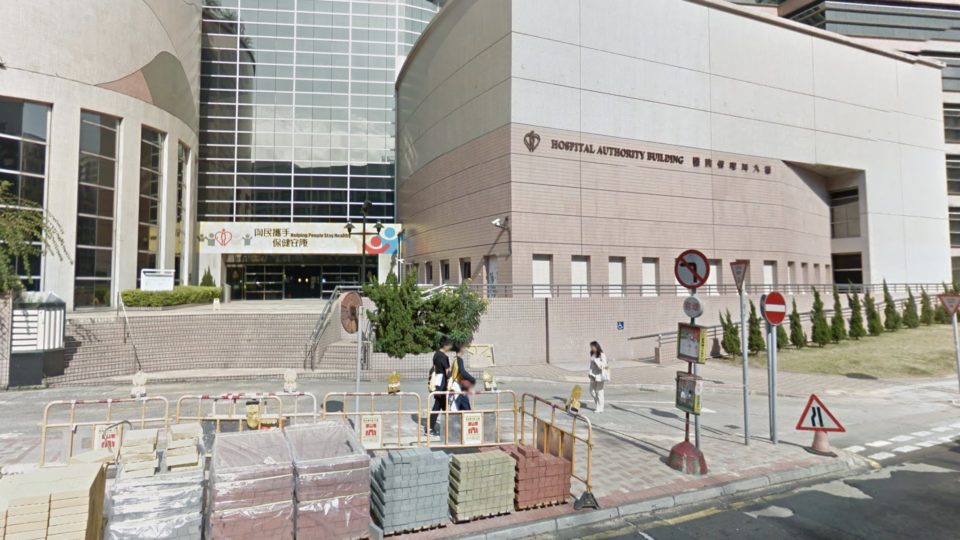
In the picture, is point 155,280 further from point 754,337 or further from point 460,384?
point 754,337

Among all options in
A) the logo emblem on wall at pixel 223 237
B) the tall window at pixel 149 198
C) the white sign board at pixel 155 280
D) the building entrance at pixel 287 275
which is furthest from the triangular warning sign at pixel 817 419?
the logo emblem on wall at pixel 223 237

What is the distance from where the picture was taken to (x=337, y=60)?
4231cm

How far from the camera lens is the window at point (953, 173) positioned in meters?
40.5

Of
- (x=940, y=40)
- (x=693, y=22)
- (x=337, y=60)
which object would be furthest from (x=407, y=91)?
(x=940, y=40)

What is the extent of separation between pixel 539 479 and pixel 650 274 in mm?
20709

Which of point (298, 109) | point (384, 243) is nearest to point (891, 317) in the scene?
point (384, 243)

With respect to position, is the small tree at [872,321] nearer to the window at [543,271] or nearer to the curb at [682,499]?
the window at [543,271]

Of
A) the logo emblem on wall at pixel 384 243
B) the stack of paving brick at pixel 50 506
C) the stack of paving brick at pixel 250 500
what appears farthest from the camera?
the logo emblem on wall at pixel 384 243

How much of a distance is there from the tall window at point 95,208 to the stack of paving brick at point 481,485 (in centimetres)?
2486

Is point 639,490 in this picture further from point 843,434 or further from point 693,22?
point 693,22

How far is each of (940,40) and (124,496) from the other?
201 feet

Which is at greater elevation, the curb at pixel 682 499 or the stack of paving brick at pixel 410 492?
the stack of paving brick at pixel 410 492

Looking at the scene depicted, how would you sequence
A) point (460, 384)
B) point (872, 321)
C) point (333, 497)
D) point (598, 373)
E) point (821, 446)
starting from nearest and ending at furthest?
1. point (333, 497)
2. point (821, 446)
3. point (460, 384)
4. point (598, 373)
5. point (872, 321)

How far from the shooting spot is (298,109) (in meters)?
41.2
